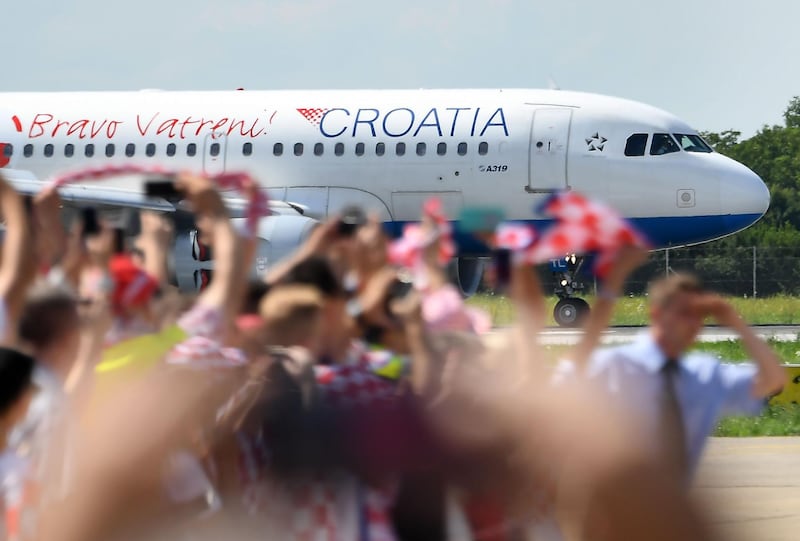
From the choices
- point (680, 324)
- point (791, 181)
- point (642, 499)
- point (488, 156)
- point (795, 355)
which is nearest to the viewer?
point (642, 499)

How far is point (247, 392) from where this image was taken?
14.8 ft

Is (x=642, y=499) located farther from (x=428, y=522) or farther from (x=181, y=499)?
(x=181, y=499)

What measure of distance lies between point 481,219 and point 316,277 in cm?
52

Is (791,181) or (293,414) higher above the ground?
(791,181)

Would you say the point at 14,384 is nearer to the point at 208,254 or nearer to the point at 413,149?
the point at 208,254

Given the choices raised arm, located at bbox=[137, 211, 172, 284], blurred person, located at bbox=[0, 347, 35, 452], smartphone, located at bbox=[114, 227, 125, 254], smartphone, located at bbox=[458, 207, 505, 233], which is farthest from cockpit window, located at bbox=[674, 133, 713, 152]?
blurred person, located at bbox=[0, 347, 35, 452]

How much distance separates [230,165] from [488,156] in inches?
166

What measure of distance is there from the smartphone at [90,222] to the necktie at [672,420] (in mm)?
2217

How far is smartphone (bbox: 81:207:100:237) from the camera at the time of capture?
610 cm

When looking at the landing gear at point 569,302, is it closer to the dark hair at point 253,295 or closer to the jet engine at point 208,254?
the jet engine at point 208,254

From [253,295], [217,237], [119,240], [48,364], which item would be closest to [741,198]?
[119,240]

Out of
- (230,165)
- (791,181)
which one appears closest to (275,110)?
(230,165)

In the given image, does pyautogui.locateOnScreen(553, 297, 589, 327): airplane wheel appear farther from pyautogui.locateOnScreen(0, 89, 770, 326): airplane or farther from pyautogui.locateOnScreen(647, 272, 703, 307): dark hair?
pyautogui.locateOnScreen(647, 272, 703, 307): dark hair

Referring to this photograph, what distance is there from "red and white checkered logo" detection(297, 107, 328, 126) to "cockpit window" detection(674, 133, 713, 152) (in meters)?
5.69
